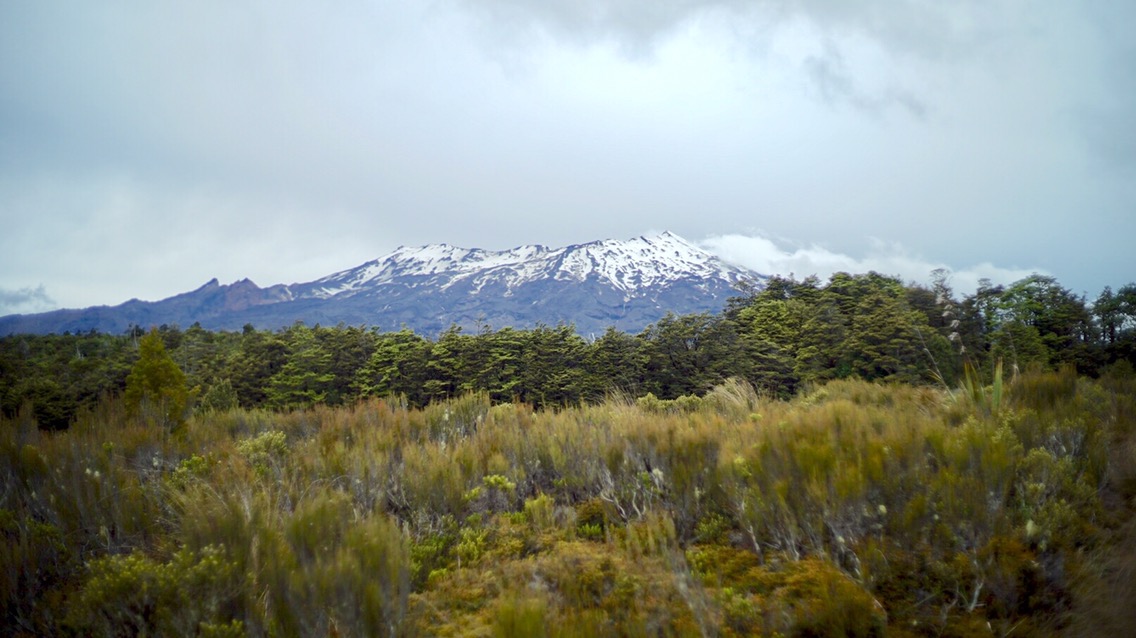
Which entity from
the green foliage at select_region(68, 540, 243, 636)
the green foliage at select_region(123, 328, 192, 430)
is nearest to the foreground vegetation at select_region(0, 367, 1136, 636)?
the green foliage at select_region(68, 540, 243, 636)

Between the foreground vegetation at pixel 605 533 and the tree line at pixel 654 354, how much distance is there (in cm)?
2662

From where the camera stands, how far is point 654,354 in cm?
3628

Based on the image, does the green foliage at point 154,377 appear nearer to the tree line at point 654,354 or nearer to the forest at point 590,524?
the forest at point 590,524

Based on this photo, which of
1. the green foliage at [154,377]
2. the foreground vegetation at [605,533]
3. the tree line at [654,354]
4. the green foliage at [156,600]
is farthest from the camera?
the tree line at [654,354]

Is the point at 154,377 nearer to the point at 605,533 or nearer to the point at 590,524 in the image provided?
the point at 590,524

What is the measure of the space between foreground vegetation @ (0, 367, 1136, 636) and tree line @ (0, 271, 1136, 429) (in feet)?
87.3

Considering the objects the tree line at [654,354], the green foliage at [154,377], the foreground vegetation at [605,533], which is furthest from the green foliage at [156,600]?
the tree line at [654,354]

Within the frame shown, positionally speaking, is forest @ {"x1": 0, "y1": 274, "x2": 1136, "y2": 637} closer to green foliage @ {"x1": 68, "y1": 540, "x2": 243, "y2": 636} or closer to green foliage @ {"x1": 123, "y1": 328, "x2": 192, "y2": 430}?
green foliage @ {"x1": 68, "y1": 540, "x2": 243, "y2": 636}

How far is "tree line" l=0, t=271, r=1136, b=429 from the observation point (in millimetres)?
30891

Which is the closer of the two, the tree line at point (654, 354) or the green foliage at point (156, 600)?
the green foliage at point (156, 600)

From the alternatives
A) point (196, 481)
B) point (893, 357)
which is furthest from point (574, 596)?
point (893, 357)

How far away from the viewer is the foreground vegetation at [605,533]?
7.00 ft

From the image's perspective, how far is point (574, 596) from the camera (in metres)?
2.57

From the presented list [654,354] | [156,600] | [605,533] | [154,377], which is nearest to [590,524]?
[605,533]
